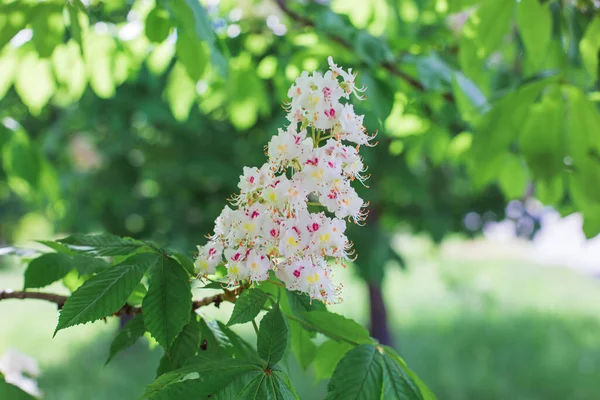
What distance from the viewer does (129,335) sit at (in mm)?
1032

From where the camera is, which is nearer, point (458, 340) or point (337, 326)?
point (337, 326)

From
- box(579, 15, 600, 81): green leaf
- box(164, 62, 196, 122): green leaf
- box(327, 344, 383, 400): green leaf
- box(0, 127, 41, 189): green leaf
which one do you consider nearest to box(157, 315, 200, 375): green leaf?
box(327, 344, 383, 400): green leaf

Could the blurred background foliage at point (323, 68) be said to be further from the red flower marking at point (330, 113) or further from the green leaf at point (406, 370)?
the green leaf at point (406, 370)

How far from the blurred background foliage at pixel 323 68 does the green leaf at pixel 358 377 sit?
2.94ft

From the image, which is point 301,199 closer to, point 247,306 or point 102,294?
point 247,306

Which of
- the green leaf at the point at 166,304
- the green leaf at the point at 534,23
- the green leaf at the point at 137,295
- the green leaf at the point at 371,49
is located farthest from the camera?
the green leaf at the point at 371,49

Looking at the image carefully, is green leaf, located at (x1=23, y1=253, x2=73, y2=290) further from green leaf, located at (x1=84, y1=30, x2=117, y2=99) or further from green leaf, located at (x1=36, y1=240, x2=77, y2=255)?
green leaf, located at (x1=84, y1=30, x2=117, y2=99)

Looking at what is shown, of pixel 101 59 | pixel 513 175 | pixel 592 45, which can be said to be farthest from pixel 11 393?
pixel 513 175

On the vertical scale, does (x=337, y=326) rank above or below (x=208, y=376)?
below

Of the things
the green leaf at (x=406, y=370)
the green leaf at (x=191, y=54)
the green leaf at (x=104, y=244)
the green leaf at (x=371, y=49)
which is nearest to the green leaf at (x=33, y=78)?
the green leaf at (x=191, y=54)

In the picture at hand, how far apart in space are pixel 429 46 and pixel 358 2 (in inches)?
13.2

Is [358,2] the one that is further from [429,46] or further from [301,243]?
[301,243]

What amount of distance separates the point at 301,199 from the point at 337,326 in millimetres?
248

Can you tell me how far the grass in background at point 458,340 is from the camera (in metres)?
5.37
